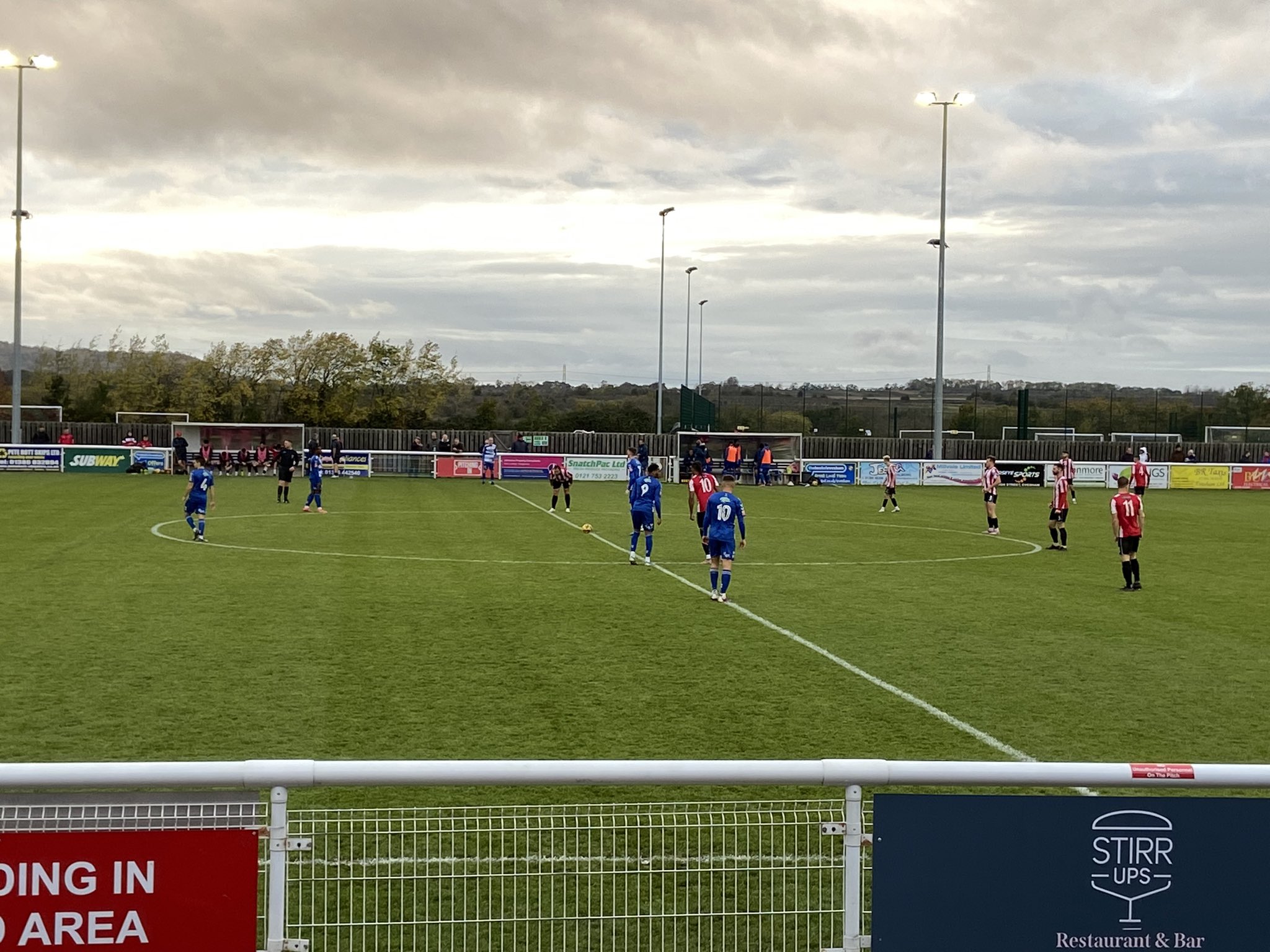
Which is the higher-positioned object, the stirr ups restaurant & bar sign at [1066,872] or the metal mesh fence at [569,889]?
the stirr ups restaurant & bar sign at [1066,872]

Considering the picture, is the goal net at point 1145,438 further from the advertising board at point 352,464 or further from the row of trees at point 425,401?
the advertising board at point 352,464

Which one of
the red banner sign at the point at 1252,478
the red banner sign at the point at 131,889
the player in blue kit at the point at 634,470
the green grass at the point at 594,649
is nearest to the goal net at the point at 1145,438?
the red banner sign at the point at 1252,478

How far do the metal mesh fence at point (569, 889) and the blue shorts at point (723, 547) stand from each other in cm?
1021

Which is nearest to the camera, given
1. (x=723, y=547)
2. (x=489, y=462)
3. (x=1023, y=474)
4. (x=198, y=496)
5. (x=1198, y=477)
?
(x=723, y=547)

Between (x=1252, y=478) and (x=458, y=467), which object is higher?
(x=1252, y=478)

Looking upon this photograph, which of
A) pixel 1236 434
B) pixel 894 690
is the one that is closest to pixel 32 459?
pixel 894 690

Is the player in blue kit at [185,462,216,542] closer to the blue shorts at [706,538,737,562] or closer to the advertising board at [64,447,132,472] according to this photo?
the blue shorts at [706,538,737,562]

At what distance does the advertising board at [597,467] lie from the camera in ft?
178

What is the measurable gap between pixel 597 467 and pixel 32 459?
2273 centimetres

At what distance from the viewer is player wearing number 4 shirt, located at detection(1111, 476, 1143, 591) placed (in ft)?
64.6

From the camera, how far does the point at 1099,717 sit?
424 inches

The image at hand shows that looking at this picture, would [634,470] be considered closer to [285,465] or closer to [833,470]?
[285,465]

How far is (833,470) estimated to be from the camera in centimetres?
5516

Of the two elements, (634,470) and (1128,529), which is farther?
(634,470)
